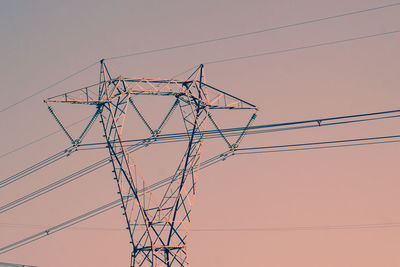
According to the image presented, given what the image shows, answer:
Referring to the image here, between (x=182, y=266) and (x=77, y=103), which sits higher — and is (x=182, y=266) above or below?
below

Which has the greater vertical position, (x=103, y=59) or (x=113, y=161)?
(x=103, y=59)

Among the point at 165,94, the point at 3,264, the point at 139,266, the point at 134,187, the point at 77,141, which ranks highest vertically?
the point at 3,264

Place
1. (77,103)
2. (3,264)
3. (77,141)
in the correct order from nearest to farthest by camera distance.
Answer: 1. (77,103)
2. (77,141)
3. (3,264)

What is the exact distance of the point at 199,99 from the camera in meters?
52.9

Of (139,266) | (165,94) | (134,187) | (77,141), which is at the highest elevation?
(165,94)

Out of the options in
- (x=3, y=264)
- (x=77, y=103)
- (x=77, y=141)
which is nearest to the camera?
(x=77, y=103)

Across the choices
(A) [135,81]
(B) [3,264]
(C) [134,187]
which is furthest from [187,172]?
(B) [3,264]

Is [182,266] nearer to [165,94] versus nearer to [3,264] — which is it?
[165,94]

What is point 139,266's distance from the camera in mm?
52844

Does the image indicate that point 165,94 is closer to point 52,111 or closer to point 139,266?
point 52,111

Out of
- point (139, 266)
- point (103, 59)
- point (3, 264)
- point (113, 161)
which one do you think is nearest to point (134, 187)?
point (113, 161)

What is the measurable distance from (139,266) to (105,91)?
13.1 m

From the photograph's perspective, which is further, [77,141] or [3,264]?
[3,264]

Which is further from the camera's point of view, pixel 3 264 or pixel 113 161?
pixel 3 264
